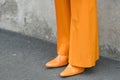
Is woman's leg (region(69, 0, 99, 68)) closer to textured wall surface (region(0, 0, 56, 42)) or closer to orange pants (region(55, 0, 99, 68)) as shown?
orange pants (region(55, 0, 99, 68))

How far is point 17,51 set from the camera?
12.2 feet

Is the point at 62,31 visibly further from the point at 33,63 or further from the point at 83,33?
the point at 33,63

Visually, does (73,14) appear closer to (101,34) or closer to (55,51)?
(101,34)

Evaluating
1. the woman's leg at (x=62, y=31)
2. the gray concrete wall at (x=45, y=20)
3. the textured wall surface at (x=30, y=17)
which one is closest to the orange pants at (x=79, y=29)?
the woman's leg at (x=62, y=31)

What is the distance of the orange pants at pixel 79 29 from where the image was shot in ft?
9.23

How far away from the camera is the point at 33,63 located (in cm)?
335

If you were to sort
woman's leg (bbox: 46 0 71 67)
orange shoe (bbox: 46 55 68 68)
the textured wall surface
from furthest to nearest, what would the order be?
1. the textured wall surface
2. orange shoe (bbox: 46 55 68 68)
3. woman's leg (bbox: 46 0 71 67)

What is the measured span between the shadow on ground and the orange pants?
0.54ft

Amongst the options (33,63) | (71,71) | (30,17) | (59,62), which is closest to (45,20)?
(30,17)

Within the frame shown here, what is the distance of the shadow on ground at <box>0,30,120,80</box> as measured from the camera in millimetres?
3047

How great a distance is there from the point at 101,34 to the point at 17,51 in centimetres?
93

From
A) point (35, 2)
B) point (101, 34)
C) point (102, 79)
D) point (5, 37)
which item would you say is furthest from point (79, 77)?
point (5, 37)

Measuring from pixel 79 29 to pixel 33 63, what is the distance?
27.8 inches

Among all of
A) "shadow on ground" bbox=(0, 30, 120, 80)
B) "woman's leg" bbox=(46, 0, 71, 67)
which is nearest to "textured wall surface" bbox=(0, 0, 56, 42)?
"shadow on ground" bbox=(0, 30, 120, 80)
